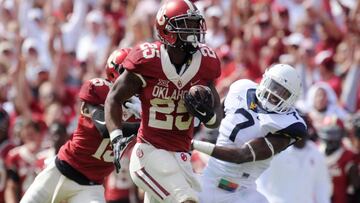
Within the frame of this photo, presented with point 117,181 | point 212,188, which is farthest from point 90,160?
point 117,181

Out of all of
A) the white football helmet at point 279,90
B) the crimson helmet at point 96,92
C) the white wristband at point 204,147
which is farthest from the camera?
the crimson helmet at point 96,92

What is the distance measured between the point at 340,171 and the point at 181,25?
3817 mm

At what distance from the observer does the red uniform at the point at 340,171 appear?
10.2 metres

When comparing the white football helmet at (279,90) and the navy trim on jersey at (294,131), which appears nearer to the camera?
the navy trim on jersey at (294,131)

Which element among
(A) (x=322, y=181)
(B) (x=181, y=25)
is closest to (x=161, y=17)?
(B) (x=181, y=25)

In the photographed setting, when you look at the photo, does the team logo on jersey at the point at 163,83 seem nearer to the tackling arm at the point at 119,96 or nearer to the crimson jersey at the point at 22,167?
the tackling arm at the point at 119,96

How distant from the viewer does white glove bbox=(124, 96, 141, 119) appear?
7.51 meters

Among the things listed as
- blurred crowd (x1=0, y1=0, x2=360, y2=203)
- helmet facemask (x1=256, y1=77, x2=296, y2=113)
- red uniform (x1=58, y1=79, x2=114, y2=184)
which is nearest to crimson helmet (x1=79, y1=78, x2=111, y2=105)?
red uniform (x1=58, y1=79, x2=114, y2=184)

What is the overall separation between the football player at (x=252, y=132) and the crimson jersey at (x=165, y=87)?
1.42 ft

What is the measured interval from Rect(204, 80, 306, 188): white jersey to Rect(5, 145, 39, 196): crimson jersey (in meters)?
3.21

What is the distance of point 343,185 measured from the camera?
1023 cm

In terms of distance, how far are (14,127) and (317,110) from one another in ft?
10.6

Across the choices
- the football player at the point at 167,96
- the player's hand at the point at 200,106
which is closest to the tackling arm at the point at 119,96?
the football player at the point at 167,96

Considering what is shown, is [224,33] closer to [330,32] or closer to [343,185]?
[330,32]
